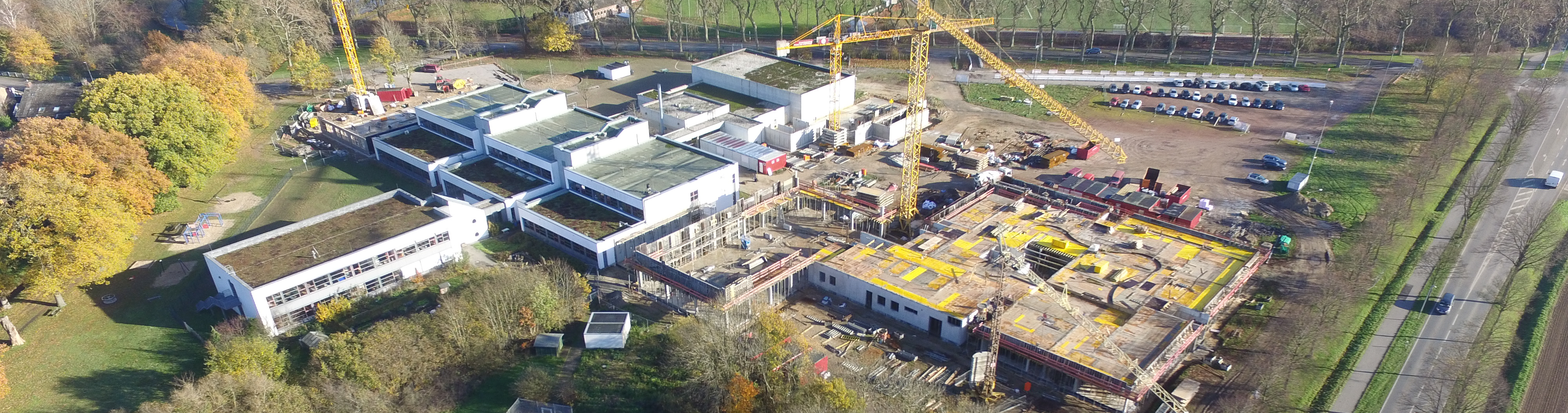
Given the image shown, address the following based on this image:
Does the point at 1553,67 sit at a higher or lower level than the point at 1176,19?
lower

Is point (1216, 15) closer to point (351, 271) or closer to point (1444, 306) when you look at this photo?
point (1444, 306)

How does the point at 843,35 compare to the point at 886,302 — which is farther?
the point at 843,35

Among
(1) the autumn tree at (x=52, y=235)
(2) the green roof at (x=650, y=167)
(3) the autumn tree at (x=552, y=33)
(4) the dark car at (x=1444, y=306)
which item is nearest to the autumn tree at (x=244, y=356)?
(1) the autumn tree at (x=52, y=235)

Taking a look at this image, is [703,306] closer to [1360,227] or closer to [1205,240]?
[1205,240]

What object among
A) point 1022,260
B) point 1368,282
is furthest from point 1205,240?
point 1022,260

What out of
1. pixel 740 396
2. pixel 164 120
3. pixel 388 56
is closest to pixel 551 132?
pixel 164 120
